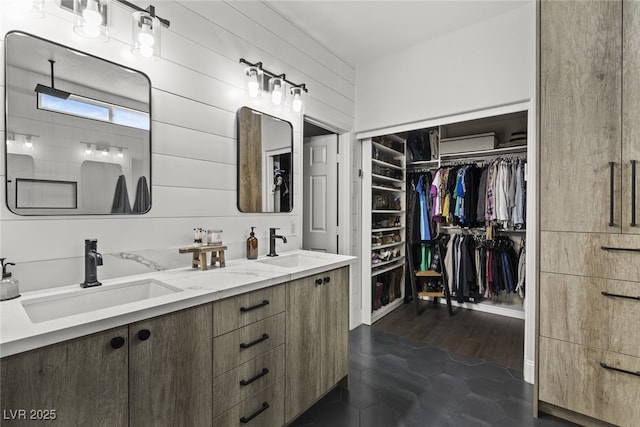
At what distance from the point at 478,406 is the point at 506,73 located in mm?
2403

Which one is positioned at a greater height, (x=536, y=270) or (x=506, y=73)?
(x=506, y=73)

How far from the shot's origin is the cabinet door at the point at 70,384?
83 cm

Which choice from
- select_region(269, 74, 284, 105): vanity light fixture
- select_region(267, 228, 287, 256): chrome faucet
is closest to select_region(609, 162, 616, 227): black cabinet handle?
select_region(267, 228, 287, 256): chrome faucet

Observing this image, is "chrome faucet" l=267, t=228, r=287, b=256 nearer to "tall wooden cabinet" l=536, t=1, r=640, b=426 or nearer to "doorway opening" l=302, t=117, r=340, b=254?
"doorway opening" l=302, t=117, r=340, b=254

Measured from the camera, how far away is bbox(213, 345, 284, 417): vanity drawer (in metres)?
1.32

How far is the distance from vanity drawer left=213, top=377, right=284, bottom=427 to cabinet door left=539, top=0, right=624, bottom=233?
1808mm

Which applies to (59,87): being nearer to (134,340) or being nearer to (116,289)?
(116,289)

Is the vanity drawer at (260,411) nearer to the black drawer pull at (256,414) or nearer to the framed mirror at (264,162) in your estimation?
the black drawer pull at (256,414)

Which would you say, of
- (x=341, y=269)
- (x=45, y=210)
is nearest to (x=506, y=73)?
(x=341, y=269)

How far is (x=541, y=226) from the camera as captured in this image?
6.17 feet

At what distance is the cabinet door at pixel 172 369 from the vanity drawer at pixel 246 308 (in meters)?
0.04

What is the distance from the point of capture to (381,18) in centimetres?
246

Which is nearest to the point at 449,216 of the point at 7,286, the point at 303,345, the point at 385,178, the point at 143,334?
the point at 385,178

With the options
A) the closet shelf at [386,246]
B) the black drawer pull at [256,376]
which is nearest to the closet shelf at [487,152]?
the closet shelf at [386,246]
